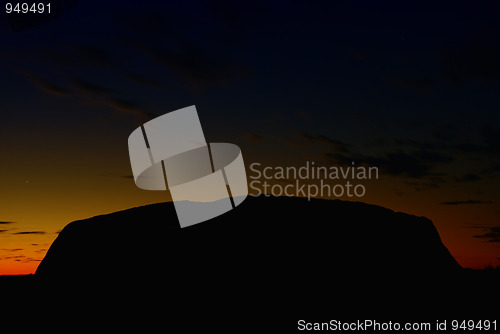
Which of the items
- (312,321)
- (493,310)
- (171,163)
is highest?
(171,163)

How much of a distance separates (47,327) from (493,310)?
7.22 m

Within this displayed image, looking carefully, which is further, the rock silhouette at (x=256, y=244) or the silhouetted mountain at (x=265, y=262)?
the rock silhouette at (x=256, y=244)

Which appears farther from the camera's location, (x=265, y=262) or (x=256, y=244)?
(x=256, y=244)

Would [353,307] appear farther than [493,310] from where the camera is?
No

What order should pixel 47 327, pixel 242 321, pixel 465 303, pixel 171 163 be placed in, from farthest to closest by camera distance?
pixel 171 163 < pixel 465 303 < pixel 47 327 < pixel 242 321

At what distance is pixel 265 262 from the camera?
27.1 feet

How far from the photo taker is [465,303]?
9.11m

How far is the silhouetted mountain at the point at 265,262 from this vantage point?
802 cm

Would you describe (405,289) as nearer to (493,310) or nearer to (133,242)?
(493,310)

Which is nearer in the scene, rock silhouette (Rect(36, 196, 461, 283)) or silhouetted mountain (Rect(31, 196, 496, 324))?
silhouetted mountain (Rect(31, 196, 496, 324))

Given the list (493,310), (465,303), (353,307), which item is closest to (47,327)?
(353,307)

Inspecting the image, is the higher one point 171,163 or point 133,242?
point 171,163

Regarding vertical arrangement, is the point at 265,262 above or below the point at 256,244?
below

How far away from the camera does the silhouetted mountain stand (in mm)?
8016
